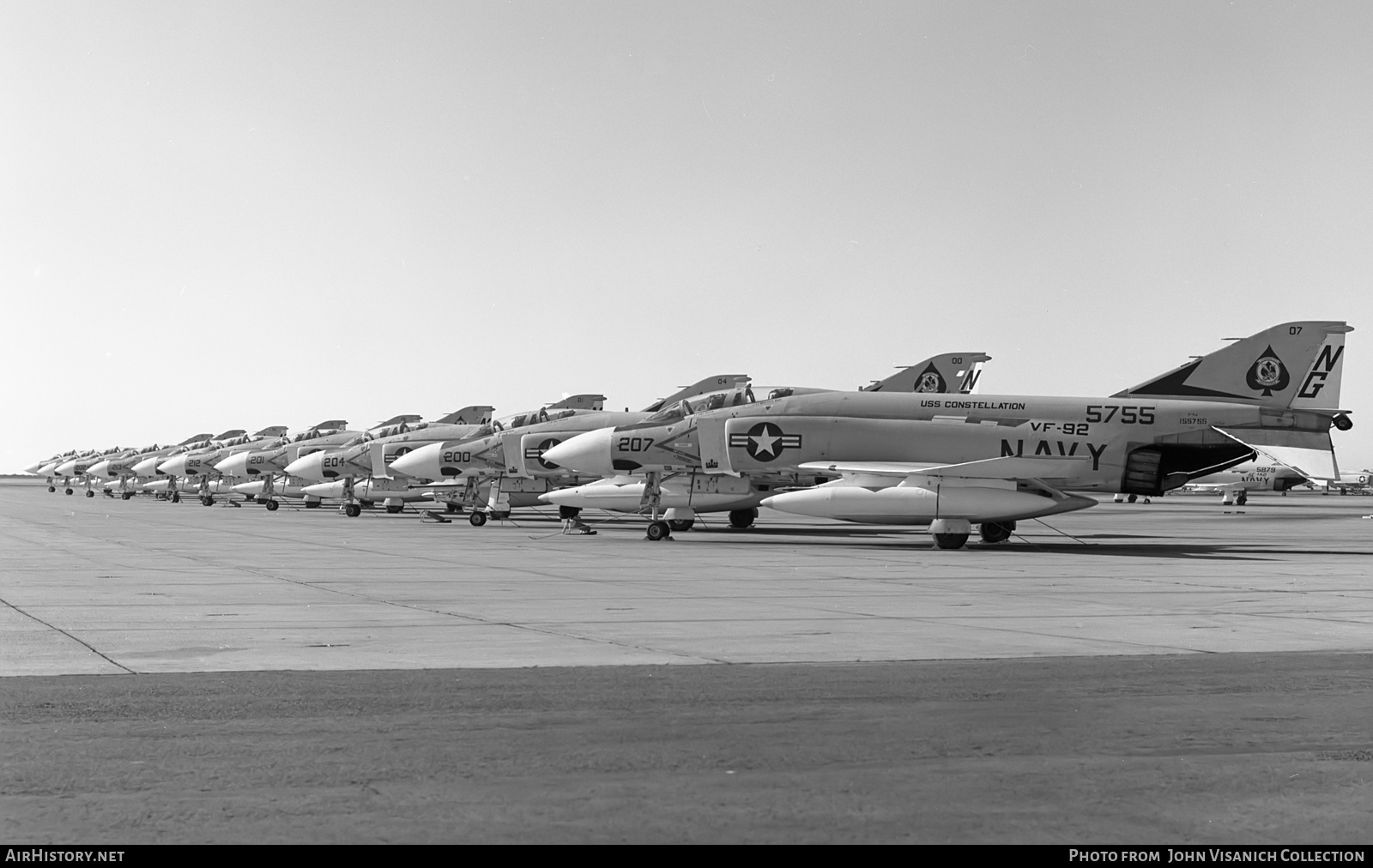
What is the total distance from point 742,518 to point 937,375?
20.6ft

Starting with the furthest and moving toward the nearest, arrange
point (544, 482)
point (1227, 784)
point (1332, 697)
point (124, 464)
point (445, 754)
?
point (124, 464) < point (544, 482) < point (1332, 697) < point (445, 754) < point (1227, 784)

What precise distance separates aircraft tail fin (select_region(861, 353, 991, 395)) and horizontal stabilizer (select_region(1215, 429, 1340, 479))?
29.0ft

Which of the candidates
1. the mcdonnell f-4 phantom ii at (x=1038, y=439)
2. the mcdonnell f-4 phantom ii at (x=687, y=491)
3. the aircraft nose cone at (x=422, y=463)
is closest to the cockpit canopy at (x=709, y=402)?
the mcdonnell f-4 phantom ii at (x=687, y=491)

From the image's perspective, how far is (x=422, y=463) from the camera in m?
38.3

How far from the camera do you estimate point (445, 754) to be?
19.9ft

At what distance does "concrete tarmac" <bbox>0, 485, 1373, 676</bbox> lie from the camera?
1000 cm

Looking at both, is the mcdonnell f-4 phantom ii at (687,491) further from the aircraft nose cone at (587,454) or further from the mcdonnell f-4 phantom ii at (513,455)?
the mcdonnell f-4 phantom ii at (513,455)

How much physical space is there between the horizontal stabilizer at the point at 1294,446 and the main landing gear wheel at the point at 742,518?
12.0 meters

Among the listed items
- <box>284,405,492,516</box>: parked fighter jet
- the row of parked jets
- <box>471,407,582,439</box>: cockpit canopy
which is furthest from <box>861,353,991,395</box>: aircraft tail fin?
<box>284,405,492,516</box>: parked fighter jet

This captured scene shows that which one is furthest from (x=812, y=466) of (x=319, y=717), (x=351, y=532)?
(x=319, y=717)

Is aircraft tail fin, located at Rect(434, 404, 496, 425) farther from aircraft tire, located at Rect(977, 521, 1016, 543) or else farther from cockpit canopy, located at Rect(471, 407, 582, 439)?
aircraft tire, located at Rect(977, 521, 1016, 543)

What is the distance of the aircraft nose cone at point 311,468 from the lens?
4803 centimetres
